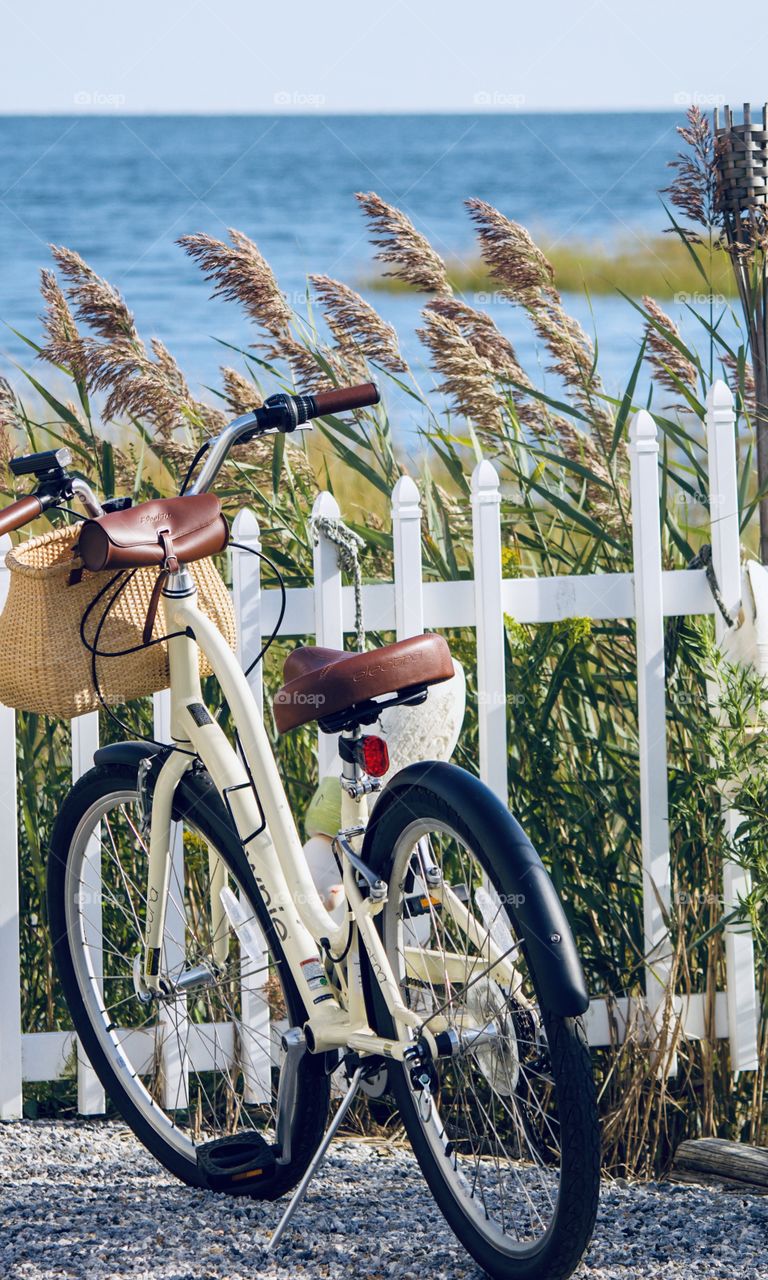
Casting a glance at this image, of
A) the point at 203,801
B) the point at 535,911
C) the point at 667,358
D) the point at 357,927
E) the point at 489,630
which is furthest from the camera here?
the point at 667,358

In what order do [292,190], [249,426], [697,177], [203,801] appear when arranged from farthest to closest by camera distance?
[292,190] < [697,177] < [203,801] < [249,426]

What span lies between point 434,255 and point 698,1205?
1899 millimetres

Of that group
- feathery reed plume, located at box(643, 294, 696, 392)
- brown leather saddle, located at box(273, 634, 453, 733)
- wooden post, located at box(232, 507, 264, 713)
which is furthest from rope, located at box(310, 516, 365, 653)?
feathery reed plume, located at box(643, 294, 696, 392)

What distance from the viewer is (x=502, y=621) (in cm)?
254

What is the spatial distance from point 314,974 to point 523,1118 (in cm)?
35

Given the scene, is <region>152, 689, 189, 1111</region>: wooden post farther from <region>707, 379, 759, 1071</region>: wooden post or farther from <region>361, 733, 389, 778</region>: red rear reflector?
<region>707, 379, 759, 1071</region>: wooden post

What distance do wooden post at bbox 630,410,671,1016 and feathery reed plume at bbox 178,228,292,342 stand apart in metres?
0.79

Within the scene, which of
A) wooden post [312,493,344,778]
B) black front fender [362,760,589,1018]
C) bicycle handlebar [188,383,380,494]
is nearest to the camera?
black front fender [362,760,589,1018]

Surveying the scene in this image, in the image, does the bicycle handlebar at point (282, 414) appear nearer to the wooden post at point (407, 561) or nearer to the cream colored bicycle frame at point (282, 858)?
the cream colored bicycle frame at point (282, 858)

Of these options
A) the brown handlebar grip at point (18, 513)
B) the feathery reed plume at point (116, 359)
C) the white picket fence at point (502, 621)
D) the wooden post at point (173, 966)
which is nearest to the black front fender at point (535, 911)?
the brown handlebar grip at point (18, 513)

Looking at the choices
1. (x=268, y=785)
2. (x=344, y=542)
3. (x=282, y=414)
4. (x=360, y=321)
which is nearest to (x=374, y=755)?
(x=268, y=785)

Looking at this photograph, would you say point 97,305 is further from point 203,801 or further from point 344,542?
point 203,801

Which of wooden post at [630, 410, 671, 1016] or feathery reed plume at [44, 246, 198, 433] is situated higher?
feathery reed plume at [44, 246, 198, 433]

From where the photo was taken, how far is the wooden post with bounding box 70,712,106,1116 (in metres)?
2.49
